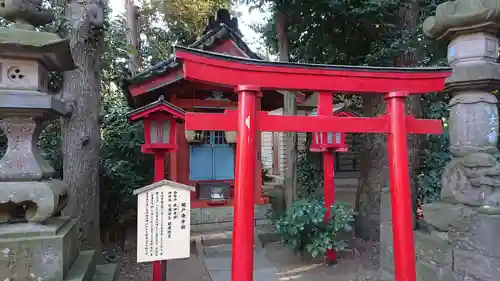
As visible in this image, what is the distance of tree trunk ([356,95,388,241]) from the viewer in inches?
278

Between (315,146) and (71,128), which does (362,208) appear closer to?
(315,146)

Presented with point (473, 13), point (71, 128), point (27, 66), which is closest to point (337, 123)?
point (473, 13)

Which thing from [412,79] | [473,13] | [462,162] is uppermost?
[473,13]

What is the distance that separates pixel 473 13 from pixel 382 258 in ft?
10.5

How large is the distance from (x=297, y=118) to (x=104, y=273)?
10.7 feet

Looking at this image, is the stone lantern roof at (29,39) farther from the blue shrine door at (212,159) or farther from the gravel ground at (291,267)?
the blue shrine door at (212,159)

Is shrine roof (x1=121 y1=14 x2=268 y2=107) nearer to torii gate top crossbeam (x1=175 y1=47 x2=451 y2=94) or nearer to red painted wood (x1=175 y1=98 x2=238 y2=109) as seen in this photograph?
red painted wood (x1=175 y1=98 x2=238 y2=109)

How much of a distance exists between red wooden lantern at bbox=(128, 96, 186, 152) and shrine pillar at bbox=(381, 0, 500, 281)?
3.36 meters

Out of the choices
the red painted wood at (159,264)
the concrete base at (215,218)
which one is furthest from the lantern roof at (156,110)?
the concrete base at (215,218)

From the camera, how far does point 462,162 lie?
3.52 m

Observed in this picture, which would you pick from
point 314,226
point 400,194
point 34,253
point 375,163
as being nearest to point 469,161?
point 400,194

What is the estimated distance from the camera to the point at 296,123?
3.05 meters

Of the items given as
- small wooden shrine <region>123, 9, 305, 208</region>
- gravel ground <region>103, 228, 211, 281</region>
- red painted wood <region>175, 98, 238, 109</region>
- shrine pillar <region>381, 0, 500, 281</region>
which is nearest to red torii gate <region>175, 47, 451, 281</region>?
shrine pillar <region>381, 0, 500, 281</region>

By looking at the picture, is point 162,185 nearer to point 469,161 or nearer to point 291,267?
point 469,161
